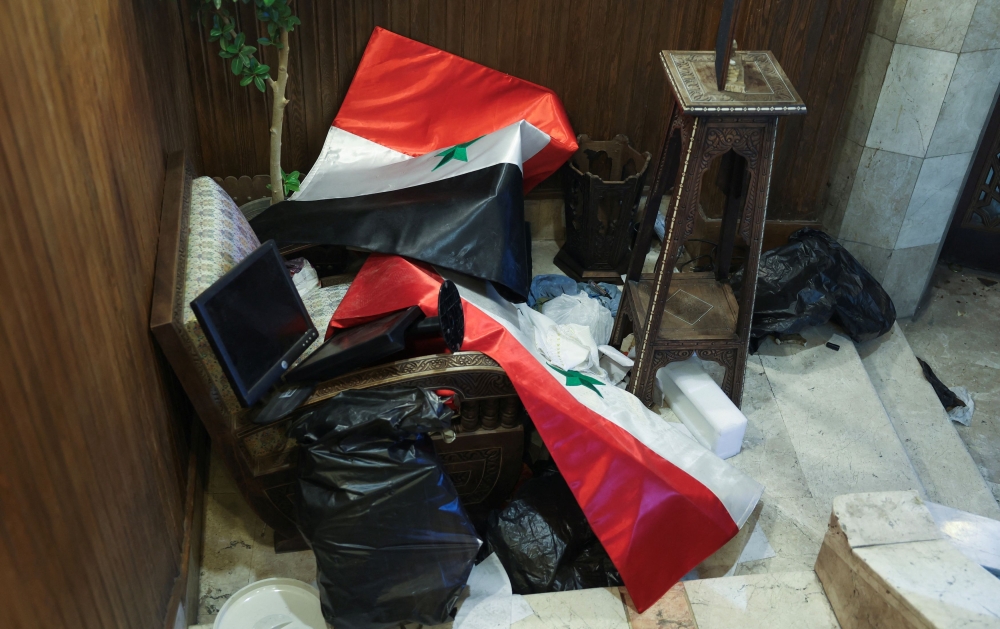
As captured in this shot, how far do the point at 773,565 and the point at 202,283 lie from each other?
6.38 feet

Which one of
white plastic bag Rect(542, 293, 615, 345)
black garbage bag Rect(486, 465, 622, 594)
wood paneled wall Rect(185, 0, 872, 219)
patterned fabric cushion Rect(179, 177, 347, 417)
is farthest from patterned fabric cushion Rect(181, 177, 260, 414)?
white plastic bag Rect(542, 293, 615, 345)

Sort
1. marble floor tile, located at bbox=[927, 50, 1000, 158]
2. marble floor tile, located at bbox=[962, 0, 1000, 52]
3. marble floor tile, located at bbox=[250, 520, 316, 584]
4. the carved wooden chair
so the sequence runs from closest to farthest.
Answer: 1. the carved wooden chair
2. marble floor tile, located at bbox=[250, 520, 316, 584]
3. marble floor tile, located at bbox=[962, 0, 1000, 52]
4. marble floor tile, located at bbox=[927, 50, 1000, 158]

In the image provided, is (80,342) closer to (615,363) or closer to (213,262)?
(213,262)

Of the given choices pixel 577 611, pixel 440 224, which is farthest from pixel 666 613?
pixel 440 224

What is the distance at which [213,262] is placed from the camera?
2467 mm

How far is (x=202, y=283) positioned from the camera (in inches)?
92.7

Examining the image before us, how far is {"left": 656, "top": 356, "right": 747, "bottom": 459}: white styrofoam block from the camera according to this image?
9.72ft

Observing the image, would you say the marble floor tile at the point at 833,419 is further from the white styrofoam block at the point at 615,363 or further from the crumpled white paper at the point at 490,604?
the crumpled white paper at the point at 490,604

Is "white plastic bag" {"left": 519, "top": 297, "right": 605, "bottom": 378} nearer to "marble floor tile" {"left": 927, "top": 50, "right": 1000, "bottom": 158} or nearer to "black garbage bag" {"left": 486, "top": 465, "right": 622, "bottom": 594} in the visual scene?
"black garbage bag" {"left": 486, "top": 465, "right": 622, "bottom": 594}

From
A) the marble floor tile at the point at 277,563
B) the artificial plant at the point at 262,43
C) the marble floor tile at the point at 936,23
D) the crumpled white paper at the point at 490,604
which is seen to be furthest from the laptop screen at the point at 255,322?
the marble floor tile at the point at 936,23

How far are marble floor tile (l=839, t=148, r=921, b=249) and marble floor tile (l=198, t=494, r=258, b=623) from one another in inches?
111

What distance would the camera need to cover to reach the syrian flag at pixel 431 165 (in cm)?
298

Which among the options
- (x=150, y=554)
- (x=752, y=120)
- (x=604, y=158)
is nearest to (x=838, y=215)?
(x=604, y=158)

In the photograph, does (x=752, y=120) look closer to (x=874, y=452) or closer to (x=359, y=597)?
(x=874, y=452)
